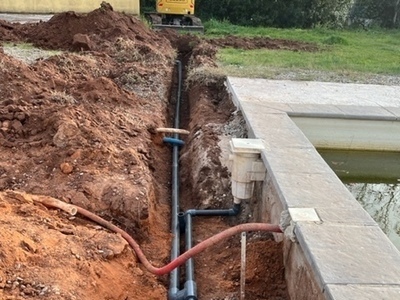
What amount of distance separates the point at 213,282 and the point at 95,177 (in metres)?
1.88

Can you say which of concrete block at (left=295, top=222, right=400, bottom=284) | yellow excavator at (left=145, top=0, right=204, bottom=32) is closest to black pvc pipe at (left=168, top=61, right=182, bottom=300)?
concrete block at (left=295, top=222, right=400, bottom=284)

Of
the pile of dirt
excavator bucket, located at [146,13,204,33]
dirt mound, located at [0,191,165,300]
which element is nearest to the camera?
dirt mound, located at [0,191,165,300]

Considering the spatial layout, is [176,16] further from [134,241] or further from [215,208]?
[134,241]

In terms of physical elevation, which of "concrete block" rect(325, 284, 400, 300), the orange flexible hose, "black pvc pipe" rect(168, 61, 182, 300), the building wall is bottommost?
"black pvc pipe" rect(168, 61, 182, 300)

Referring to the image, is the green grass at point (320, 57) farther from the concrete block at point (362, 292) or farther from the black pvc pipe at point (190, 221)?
the concrete block at point (362, 292)

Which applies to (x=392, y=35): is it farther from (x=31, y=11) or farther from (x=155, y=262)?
(x=155, y=262)

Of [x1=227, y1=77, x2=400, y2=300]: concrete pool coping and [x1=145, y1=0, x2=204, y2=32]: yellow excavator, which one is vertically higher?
[x1=145, y1=0, x2=204, y2=32]: yellow excavator

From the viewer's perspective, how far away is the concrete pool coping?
3.21 m

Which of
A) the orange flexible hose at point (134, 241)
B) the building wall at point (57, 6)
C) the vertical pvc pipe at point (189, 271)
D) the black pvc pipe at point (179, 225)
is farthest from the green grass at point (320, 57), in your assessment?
the orange flexible hose at point (134, 241)

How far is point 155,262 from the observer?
4.82 m

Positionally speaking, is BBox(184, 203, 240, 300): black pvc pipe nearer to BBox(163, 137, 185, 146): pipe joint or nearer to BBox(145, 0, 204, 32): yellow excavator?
BBox(163, 137, 185, 146): pipe joint

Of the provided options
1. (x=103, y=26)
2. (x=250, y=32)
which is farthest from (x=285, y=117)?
(x=250, y=32)

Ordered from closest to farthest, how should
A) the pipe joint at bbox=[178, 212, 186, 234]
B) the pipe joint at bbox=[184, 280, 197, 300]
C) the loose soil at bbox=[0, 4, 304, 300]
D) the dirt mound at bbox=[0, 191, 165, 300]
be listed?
the dirt mound at bbox=[0, 191, 165, 300] < the loose soil at bbox=[0, 4, 304, 300] < the pipe joint at bbox=[184, 280, 197, 300] < the pipe joint at bbox=[178, 212, 186, 234]

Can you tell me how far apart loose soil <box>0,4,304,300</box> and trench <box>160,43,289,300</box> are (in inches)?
0.6
